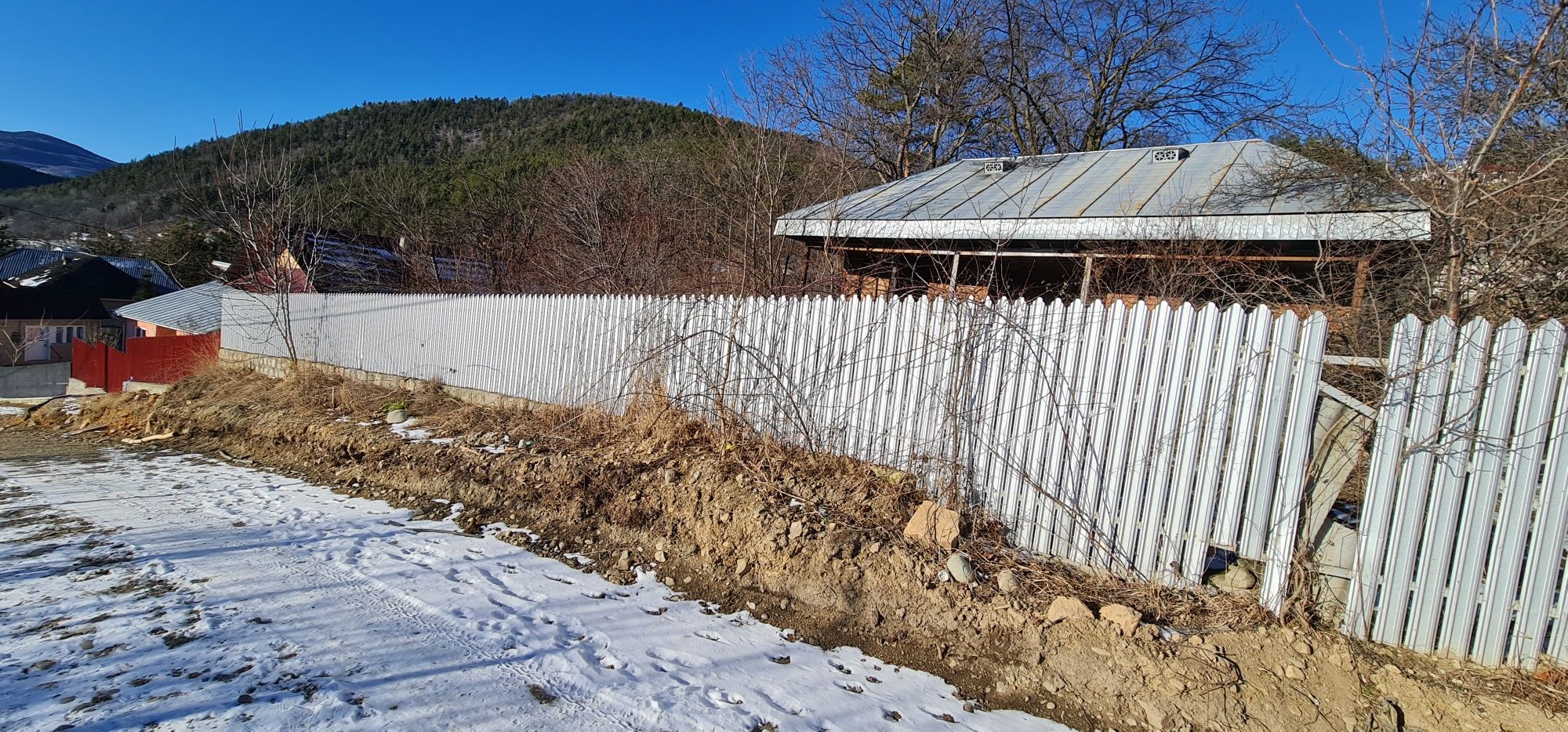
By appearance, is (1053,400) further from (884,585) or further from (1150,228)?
(1150,228)

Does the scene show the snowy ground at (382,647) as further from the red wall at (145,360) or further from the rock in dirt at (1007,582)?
the red wall at (145,360)

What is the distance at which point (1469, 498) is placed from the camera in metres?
3.21

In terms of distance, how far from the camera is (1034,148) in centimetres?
1947

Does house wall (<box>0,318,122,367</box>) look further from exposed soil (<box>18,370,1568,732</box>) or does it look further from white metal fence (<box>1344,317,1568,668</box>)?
white metal fence (<box>1344,317,1568,668</box>)

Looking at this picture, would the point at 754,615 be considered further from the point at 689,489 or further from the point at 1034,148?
the point at 1034,148

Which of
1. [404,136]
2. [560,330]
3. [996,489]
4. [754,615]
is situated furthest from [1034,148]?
[404,136]

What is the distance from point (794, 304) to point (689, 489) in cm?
194

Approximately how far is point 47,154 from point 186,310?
573ft

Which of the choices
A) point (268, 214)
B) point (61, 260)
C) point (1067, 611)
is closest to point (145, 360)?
point (268, 214)

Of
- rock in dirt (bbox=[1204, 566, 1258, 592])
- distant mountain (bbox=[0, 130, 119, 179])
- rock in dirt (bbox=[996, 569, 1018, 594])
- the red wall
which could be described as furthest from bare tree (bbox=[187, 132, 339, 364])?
distant mountain (bbox=[0, 130, 119, 179])

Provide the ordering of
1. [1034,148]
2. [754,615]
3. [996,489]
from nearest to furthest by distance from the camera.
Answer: [754,615]
[996,489]
[1034,148]

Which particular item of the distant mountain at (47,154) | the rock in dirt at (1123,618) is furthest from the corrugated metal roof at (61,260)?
the distant mountain at (47,154)

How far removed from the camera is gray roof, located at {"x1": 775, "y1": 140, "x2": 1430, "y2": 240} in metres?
6.46

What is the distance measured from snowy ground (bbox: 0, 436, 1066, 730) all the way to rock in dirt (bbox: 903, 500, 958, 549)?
3.42 ft
